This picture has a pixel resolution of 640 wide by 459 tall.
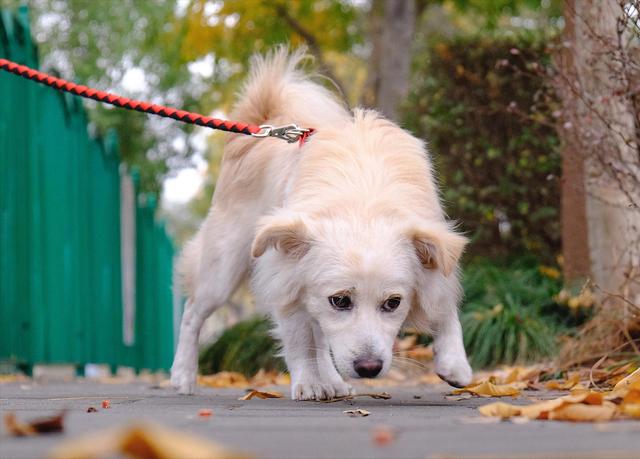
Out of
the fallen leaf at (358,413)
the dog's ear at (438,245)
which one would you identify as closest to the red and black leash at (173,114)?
the dog's ear at (438,245)

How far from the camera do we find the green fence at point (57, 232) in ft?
26.0

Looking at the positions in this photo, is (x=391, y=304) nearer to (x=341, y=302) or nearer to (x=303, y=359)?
(x=341, y=302)

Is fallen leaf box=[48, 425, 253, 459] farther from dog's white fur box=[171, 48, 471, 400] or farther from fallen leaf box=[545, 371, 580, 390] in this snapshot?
fallen leaf box=[545, 371, 580, 390]

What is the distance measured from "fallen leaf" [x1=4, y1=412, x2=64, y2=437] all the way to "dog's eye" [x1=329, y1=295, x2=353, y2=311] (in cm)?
196

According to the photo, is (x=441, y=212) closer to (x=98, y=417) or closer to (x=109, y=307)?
(x=98, y=417)

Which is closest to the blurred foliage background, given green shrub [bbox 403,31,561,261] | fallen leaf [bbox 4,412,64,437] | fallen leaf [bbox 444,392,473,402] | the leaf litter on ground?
green shrub [bbox 403,31,561,261]

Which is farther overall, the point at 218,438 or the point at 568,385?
the point at 568,385

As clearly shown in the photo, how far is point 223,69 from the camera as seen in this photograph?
61.2 ft

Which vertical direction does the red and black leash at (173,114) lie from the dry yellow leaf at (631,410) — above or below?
above

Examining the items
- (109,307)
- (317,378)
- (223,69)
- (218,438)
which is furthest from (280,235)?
(223,69)

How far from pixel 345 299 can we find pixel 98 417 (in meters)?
1.40

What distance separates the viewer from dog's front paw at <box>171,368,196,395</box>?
5820 millimetres

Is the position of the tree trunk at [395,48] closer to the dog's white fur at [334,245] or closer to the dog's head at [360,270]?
the dog's white fur at [334,245]

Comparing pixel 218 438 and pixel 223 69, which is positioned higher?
pixel 223 69
